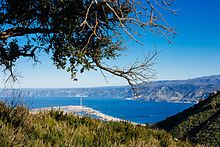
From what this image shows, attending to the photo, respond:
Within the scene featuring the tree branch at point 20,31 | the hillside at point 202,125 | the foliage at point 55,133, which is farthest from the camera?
the hillside at point 202,125

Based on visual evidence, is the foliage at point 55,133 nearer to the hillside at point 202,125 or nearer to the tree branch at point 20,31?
the tree branch at point 20,31

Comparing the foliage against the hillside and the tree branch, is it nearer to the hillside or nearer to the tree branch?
the tree branch

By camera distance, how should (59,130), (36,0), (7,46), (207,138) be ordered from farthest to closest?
(207,138) < (7,46) < (36,0) < (59,130)

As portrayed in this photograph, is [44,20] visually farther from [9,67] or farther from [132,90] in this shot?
[132,90]

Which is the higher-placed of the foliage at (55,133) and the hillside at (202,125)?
the foliage at (55,133)

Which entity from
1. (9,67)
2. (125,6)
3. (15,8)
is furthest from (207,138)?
(15,8)

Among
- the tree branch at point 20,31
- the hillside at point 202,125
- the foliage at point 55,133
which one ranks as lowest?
the hillside at point 202,125

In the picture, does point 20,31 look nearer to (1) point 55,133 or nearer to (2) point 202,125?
(1) point 55,133

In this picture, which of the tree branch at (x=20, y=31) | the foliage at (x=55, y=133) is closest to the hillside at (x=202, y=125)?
the foliage at (x=55, y=133)

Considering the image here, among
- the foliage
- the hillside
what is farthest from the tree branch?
the hillside
